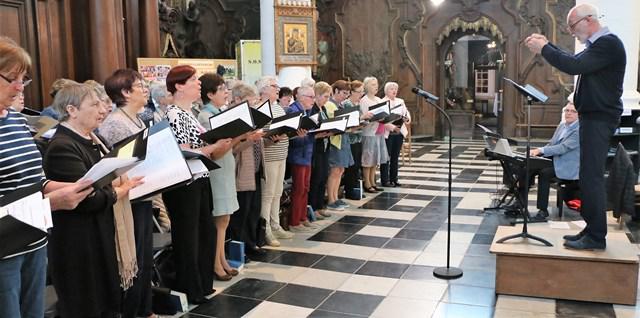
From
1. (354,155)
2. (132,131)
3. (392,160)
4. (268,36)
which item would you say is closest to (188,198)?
(132,131)

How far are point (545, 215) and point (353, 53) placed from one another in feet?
31.4

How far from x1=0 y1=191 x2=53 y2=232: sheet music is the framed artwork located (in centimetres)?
974

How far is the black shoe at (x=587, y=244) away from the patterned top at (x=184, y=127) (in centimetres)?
236

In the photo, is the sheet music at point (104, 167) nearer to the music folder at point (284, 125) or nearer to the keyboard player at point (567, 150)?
the music folder at point (284, 125)

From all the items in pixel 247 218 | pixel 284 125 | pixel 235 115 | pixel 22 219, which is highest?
pixel 235 115

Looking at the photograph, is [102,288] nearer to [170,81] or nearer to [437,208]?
[170,81]

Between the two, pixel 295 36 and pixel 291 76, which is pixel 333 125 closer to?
pixel 291 76

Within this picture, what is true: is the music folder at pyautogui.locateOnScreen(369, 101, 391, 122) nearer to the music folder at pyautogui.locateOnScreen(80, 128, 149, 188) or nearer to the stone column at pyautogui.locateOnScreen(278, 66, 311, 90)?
the music folder at pyautogui.locateOnScreen(80, 128, 149, 188)

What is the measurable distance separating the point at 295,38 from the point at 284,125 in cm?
749

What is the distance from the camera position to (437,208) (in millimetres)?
6340

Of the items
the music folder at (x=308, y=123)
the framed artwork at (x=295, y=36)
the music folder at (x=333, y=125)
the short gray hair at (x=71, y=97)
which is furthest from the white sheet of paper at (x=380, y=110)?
the framed artwork at (x=295, y=36)

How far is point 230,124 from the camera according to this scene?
10.5 feet

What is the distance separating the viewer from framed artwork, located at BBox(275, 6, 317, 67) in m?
11.3

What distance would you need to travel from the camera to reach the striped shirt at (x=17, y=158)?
192 centimetres
